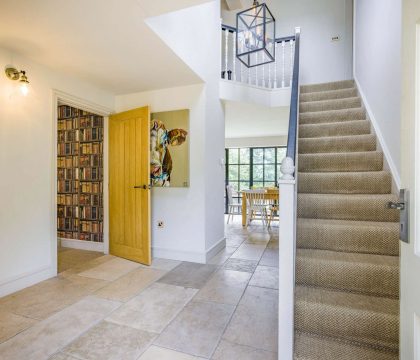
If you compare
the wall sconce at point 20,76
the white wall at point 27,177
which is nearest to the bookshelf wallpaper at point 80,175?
the white wall at point 27,177

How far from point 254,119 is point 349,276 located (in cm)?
420

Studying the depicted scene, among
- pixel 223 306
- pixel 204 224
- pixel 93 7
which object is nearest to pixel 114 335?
pixel 223 306

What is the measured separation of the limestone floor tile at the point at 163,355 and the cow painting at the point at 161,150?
83.5 inches

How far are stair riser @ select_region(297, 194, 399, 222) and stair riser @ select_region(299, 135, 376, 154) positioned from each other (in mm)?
804

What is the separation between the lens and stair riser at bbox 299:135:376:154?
2766 mm

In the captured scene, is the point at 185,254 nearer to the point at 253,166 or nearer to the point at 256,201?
the point at 256,201

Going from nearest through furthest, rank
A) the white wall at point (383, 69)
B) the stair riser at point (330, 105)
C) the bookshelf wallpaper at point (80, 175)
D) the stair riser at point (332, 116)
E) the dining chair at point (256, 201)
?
1. the white wall at point (383, 69)
2. the stair riser at point (332, 116)
3. the stair riser at point (330, 105)
4. the bookshelf wallpaper at point (80, 175)
5. the dining chair at point (256, 201)

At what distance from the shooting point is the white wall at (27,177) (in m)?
2.44

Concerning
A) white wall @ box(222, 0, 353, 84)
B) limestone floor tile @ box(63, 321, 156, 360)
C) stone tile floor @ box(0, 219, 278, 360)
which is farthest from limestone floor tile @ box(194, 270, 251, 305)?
white wall @ box(222, 0, 353, 84)

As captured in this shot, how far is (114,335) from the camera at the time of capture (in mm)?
1832

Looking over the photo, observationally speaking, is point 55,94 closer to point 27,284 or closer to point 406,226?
point 27,284

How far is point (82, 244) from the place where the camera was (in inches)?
161

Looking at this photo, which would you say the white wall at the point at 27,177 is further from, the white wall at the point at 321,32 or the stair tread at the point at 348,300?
the white wall at the point at 321,32

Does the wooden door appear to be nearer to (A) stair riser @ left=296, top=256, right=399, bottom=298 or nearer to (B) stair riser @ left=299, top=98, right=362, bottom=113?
(A) stair riser @ left=296, top=256, right=399, bottom=298
